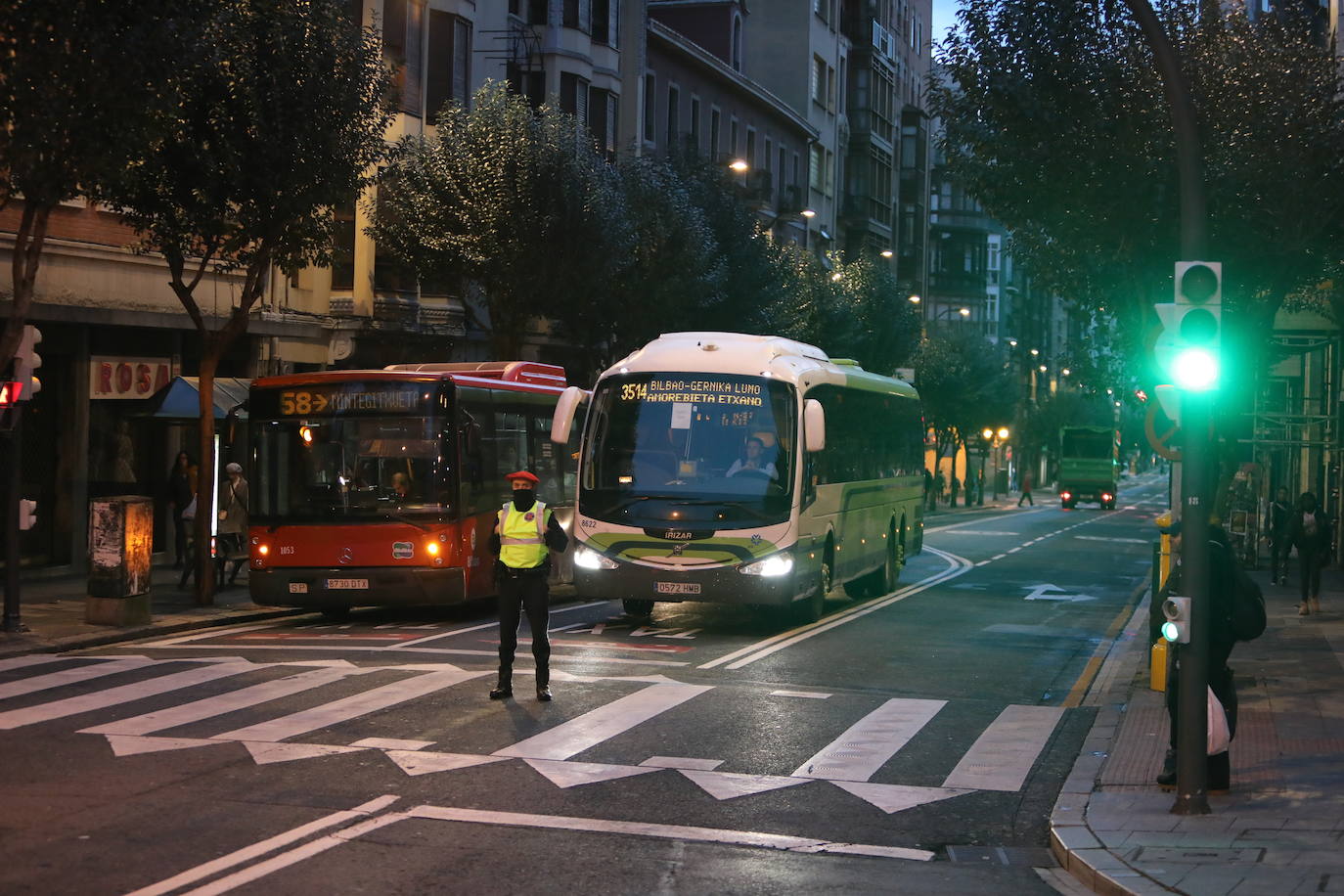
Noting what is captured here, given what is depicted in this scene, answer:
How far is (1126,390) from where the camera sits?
50.5 metres

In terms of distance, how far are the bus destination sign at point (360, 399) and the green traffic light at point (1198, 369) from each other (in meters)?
11.3

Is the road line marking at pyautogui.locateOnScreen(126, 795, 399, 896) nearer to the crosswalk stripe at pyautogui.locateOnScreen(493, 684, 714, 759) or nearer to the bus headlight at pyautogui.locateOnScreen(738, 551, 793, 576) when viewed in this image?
the crosswalk stripe at pyautogui.locateOnScreen(493, 684, 714, 759)

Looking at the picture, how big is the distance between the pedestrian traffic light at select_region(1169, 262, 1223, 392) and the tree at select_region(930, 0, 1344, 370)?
1129 cm

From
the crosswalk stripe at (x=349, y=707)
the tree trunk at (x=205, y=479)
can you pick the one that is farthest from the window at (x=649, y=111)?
the crosswalk stripe at (x=349, y=707)

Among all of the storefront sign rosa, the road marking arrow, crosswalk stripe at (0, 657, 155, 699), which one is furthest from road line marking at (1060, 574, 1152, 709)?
the storefront sign rosa

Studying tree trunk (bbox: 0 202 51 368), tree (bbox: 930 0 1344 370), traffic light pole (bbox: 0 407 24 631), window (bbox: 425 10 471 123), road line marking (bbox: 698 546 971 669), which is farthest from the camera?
window (bbox: 425 10 471 123)

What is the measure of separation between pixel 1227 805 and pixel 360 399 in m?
12.0

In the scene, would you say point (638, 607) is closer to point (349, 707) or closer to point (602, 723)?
point (349, 707)

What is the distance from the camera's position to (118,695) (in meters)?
13.3

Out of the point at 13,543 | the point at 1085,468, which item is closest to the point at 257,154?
the point at 13,543

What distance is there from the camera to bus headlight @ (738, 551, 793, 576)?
18328mm

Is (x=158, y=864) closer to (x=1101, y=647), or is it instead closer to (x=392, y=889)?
(x=392, y=889)

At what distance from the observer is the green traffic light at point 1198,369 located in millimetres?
9391

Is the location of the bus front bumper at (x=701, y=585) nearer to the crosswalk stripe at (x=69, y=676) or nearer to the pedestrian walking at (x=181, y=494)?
the crosswalk stripe at (x=69, y=676)
